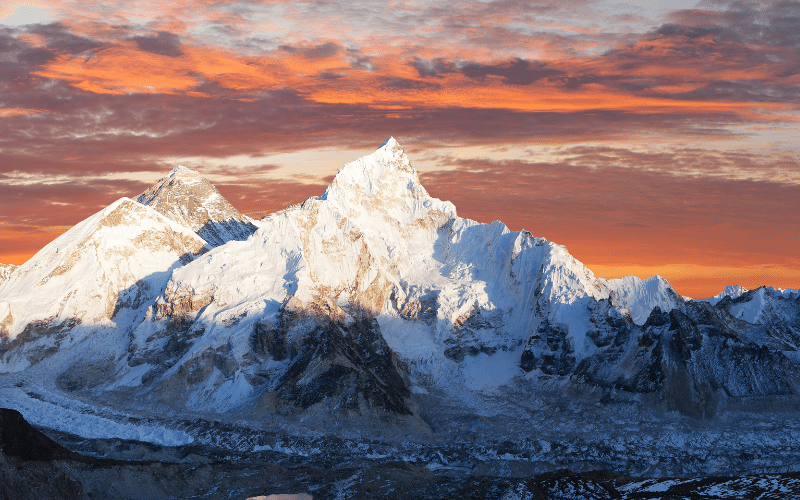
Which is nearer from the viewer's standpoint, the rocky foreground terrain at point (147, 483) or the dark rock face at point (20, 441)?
the rocky foreground terrain at point (147, 483)

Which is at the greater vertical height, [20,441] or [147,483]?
[20,441]

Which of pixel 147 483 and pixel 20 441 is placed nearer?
pixel 20 441

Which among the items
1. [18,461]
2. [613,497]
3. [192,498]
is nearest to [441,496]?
[613,497]

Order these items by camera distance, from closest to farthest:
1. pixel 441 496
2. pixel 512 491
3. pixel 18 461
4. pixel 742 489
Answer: pixel 742 489 < pixel 18 461 < pixel 512 491 < pixel 441 496

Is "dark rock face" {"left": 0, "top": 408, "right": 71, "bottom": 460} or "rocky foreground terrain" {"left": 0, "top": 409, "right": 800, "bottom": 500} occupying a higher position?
"dark rock face" {"left": 0, "top": 408, "right": 71, "bottom": 460}

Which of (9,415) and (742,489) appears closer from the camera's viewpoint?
(742,489)

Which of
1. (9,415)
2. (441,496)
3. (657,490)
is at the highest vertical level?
(9,415)

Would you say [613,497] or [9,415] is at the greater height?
[9,415]

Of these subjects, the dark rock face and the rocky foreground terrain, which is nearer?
the rocky foreground terrain

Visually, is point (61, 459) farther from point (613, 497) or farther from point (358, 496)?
point (613, 497)

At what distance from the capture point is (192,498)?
197 m

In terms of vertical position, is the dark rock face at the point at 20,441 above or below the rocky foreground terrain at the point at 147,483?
above

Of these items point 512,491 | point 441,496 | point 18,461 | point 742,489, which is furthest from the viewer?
point 441,496

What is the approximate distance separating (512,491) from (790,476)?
2176 inches
